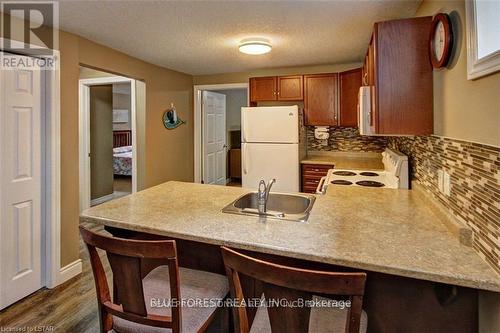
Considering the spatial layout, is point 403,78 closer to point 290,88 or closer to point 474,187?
point 474,187

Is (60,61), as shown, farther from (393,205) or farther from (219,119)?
(219,119)

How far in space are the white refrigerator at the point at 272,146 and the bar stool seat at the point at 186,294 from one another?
7.94ft

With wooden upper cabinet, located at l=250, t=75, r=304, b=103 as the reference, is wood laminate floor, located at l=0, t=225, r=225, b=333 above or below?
below

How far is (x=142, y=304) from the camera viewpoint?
1134mm

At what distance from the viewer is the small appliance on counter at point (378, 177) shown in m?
Result: 2.39

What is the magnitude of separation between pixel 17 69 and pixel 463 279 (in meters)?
2.93

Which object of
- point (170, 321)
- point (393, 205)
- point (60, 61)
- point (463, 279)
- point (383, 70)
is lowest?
point (170, 321)

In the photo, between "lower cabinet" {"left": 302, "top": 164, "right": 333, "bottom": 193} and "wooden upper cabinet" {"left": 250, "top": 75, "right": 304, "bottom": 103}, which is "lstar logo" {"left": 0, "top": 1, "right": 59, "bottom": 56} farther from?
"lower cabinet" {"left": 302, "top": 164, "right": 333, "bottom": 193}

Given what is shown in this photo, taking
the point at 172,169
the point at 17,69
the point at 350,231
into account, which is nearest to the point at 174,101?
the point at 172,169

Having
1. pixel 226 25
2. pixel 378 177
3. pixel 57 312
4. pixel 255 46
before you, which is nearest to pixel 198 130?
pixel 255 46

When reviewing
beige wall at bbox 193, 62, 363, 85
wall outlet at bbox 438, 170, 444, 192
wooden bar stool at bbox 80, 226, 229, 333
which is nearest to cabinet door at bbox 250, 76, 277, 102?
beige wall at bbox 193, 62, 363, 85

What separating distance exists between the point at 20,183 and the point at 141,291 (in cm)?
180

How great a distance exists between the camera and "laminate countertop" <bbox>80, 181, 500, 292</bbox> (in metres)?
1.02

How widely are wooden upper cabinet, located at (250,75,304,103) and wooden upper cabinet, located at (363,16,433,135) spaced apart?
7.49 feet
